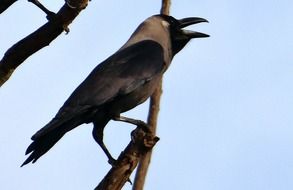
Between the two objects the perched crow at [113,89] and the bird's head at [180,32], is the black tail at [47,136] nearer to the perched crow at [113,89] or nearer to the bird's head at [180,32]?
the perched crow at [113,89]

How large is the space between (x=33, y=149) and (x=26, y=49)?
106 cm

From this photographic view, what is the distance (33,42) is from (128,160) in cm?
83

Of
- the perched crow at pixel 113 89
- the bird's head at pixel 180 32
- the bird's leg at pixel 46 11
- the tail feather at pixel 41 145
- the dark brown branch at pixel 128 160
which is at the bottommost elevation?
the dark brown branch at pixel 128 160

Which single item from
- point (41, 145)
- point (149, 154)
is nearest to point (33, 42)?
point (149, 154)

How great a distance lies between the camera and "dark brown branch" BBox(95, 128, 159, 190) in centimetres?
370

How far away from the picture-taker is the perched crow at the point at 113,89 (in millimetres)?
5324

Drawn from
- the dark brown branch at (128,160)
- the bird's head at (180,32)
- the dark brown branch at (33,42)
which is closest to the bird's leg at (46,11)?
the dark brown branch at (33,42)

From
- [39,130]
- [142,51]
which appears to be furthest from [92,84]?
[39,130]

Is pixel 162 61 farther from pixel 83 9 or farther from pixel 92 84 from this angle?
pixel 83 9

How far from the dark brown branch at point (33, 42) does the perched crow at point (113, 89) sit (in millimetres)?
1043

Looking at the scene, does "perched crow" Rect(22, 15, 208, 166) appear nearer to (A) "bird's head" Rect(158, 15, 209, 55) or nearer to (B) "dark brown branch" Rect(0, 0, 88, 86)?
(A) "bird's head" Rect(158, 15, 209, 55)

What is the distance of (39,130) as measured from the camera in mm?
Answer: 4848

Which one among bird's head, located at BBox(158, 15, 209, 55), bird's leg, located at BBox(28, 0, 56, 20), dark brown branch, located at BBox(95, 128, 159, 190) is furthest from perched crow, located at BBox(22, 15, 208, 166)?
dark brown branch, located at BBox(95, 128, 159, 190)

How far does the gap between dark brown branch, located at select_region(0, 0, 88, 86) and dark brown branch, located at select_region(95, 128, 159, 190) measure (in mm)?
745
